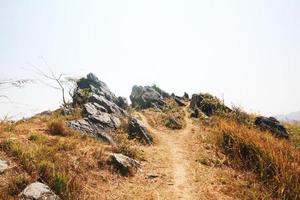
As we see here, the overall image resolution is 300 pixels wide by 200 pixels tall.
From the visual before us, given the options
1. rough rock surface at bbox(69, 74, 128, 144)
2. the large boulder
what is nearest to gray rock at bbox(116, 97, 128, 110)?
rough rock surface at bbox(69, 74, 128, 144)

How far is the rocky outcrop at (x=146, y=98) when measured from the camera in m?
27.5

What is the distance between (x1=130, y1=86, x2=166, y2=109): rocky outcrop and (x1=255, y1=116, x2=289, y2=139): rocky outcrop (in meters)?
10.2

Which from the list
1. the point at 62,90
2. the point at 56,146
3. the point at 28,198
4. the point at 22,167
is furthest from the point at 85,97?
the point at 28,198


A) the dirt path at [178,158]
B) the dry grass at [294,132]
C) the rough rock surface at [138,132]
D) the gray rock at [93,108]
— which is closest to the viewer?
the dirt path at [178,158]

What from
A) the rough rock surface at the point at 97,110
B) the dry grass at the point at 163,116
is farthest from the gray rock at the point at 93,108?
the dry grass at the point at 163,116

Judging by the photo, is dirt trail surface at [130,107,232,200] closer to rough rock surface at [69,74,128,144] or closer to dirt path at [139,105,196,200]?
dirt path at [139,105,196,200]

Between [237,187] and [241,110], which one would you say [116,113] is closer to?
[241,110]

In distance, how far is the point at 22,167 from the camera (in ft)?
26.5

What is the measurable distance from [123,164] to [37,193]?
3444 mm

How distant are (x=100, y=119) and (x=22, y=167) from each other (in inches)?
305

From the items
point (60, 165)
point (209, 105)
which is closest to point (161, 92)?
point (209, 105)

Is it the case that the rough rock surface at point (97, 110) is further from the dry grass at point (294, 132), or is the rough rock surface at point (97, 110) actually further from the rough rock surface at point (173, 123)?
the dry grass at point (294, 132)

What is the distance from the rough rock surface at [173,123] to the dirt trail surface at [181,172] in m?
3.20

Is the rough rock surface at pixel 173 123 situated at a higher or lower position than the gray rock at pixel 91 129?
higher
